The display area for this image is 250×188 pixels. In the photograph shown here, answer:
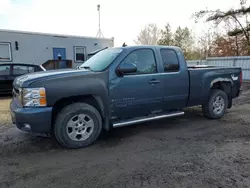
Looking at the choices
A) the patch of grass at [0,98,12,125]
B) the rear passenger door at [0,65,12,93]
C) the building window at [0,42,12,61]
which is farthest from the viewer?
the building window at [0,42,12,61]

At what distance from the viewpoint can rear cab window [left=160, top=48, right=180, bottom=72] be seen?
499cm

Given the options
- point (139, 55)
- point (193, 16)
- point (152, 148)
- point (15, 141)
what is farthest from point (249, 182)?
point (193, 16)

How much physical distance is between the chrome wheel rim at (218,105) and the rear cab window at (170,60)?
5.72 feet

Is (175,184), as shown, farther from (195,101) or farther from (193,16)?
(193,16)

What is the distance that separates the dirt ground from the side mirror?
140cm

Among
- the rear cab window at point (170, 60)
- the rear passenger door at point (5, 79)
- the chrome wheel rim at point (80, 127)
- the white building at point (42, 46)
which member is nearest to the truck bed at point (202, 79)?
the rear cab window at point (170, 60)

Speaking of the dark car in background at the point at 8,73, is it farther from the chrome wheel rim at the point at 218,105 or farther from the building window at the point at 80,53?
the chrome wheel rim at the point at 218,105

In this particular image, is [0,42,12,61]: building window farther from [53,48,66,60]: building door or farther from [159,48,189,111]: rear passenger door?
[159,48,189,111]: rear passenger door

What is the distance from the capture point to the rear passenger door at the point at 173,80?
16.2ft

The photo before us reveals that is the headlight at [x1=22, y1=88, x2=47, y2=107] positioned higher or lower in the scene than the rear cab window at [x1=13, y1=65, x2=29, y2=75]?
lower

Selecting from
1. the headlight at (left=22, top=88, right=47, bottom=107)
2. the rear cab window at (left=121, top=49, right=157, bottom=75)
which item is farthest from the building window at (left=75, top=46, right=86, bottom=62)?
the headlight at (left=22, top=88, right=47, bottom=107)

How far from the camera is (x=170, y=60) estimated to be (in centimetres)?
509

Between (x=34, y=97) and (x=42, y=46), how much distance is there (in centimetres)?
1296

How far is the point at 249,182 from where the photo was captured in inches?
112
